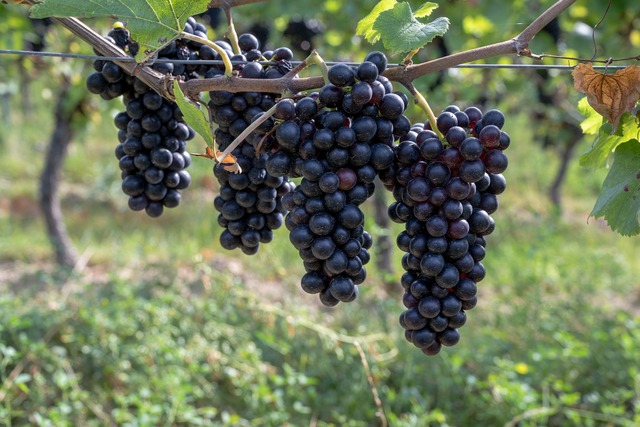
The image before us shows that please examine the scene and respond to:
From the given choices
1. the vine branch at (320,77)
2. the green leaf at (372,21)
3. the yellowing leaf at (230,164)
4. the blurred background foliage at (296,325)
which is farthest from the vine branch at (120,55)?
the blurred background foliage at (296,325)

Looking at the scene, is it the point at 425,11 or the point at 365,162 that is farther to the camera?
the point at 425,11

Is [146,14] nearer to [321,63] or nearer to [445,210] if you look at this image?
[321,63]

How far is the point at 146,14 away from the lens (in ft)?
3.33

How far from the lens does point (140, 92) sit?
118cm

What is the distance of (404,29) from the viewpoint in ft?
3.33

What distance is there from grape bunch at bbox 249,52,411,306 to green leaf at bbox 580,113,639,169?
38 centimetres

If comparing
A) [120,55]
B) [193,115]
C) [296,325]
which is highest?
[120,55]

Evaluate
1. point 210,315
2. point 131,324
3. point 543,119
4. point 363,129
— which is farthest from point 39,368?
point 543,119

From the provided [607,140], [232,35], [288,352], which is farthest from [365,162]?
[288,352]

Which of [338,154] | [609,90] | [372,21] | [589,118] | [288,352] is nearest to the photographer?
[338,154]

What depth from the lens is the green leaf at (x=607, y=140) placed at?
1055 millimetres

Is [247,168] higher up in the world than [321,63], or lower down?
lower down

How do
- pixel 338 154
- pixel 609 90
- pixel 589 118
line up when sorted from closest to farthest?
pixel 338 154 → pixel 609 90 → pixel 589 118

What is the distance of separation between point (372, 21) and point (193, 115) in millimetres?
378
